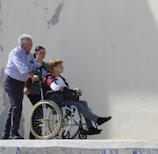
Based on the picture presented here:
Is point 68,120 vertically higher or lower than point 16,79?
lower

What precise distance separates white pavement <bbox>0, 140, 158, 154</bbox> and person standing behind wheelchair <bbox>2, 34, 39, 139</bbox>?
1.50 metres

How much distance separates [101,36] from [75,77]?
762mm

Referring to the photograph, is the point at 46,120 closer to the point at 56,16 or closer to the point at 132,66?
the point at 132,66

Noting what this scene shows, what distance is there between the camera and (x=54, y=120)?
23.9 ft

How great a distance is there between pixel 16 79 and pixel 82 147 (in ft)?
7.18

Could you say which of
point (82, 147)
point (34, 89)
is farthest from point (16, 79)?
point (82, 147)

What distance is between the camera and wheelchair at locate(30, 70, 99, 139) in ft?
23.7

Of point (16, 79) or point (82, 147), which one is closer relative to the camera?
point (82, 147)

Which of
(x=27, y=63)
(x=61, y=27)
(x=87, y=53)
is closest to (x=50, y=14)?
(x=61, y=27)

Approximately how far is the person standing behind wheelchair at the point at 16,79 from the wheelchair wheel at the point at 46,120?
22cm

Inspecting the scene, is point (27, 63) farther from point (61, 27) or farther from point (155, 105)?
point (155, 105)

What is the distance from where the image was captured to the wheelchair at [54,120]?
721 centimetres

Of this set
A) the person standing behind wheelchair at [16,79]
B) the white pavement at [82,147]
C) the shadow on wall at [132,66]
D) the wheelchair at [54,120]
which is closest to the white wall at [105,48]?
the shadow on wall at [132,66]

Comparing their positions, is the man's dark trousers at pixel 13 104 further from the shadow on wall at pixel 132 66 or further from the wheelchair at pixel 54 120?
the shadow on wall at pixel 132 66
